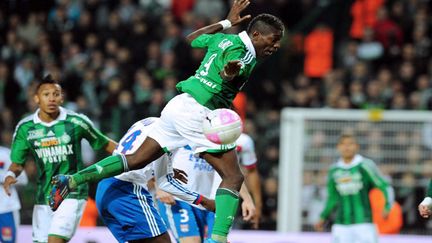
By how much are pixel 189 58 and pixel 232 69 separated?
9271 millimetres

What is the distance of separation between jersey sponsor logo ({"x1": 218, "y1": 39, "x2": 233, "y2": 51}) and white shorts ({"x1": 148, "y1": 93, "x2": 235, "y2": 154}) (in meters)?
0.48

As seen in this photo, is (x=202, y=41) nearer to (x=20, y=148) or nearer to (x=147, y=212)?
(x=147, y=212)

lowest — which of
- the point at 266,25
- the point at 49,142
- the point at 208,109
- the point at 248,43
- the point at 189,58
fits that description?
the point at 49,142

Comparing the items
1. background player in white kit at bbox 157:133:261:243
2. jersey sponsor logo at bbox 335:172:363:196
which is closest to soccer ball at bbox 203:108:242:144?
background player in white kit at bbox 157:133:261:243

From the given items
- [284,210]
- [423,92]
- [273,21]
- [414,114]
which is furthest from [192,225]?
[423,92]

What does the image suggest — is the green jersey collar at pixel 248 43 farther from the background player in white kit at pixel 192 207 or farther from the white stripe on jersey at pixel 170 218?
the white stripe on jersey at pixel 170 218

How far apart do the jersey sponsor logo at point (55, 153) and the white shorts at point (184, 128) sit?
1.40m

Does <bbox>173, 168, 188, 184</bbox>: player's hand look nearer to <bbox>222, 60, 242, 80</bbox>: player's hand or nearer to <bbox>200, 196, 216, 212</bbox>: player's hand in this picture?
<bbox>200, 196, 216, 212</bbox>: player's hand

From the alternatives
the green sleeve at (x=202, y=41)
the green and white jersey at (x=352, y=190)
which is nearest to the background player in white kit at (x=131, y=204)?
the green sleeve at (x=202, y=41)

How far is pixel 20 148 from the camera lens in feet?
31.4

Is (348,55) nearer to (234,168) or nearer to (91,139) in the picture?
(91,139)

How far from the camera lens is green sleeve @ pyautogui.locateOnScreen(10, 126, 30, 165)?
955 cm

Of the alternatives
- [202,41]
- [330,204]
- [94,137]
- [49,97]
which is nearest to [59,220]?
[94,137]

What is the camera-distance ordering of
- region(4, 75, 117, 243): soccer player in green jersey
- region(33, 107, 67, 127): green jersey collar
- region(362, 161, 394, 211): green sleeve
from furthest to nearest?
region(362, 161, 394, 211): green sleeve
region(33, 107, 67, 127): green jersey collar
region(4, 75, 117, 243): soccer player in green jersey
